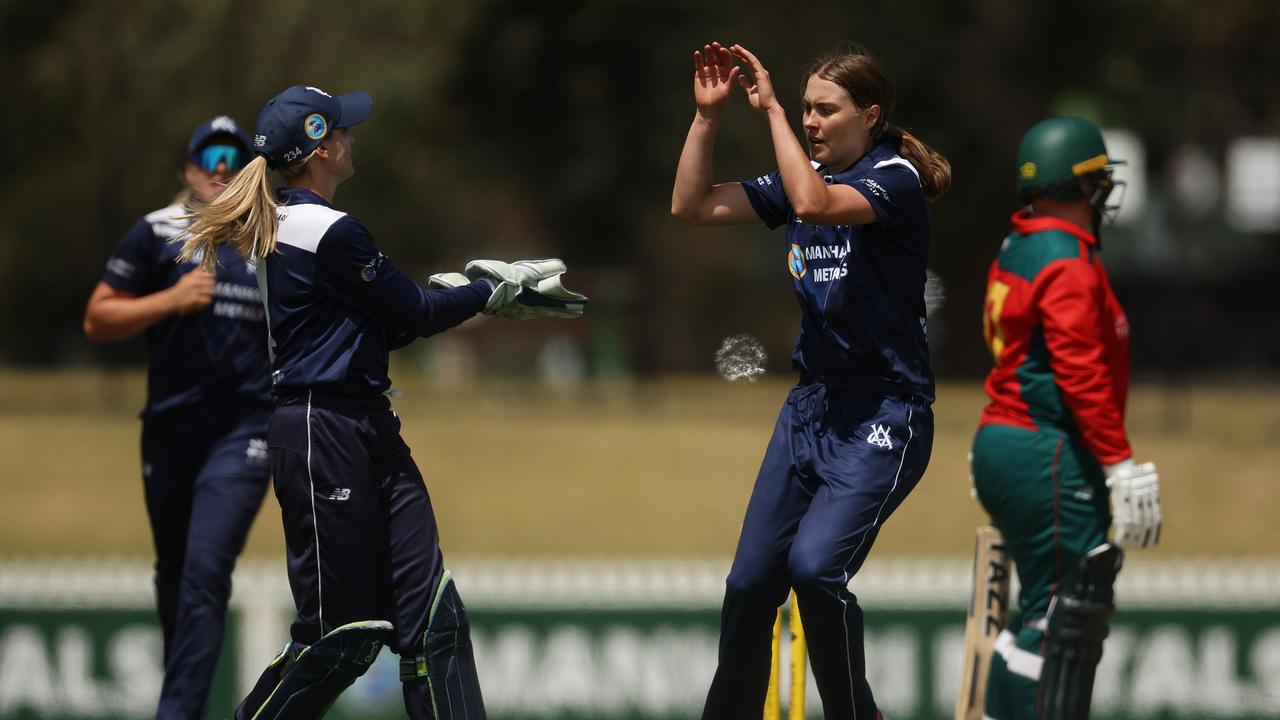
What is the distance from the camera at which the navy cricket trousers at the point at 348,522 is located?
4.36 metres

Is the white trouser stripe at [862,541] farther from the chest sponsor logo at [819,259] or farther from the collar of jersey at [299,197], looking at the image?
the collar of jersey at [299,197]

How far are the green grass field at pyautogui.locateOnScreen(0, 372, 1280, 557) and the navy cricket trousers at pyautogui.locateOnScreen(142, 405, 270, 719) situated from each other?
29.3 feet

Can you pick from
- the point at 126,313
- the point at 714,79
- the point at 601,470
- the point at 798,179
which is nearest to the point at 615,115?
the point at 601,470

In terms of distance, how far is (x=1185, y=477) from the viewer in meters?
16.4

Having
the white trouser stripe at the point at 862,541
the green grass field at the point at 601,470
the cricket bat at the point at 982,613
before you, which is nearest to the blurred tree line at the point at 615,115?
the green grass field at the point at 601,470

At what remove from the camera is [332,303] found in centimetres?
442

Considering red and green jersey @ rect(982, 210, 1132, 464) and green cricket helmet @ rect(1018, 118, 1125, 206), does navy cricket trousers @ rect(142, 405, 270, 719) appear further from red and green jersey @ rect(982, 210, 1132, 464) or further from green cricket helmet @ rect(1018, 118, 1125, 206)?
green cricket helmet @ rect(1018, 118, 1125, 206)

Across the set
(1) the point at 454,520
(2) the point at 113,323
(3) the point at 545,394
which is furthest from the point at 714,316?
(2) the point at 113,323

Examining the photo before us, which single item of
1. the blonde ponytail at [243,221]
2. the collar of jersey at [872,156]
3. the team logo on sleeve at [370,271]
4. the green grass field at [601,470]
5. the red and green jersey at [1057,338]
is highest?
the collar of jersey at [872,156]

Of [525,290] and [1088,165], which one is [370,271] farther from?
[1088,165]

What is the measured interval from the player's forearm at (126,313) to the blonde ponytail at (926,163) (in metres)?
2.58

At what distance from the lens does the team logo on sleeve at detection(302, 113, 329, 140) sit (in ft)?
14.5

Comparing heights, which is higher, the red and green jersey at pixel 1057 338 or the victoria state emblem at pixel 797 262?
the victoria state emblem at pixel 797 262

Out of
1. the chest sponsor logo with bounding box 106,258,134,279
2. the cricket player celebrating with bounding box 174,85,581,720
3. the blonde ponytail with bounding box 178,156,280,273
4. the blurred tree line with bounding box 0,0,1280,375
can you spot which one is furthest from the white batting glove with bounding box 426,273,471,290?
the blurred tree line with bounding box 0,0,1280,375
